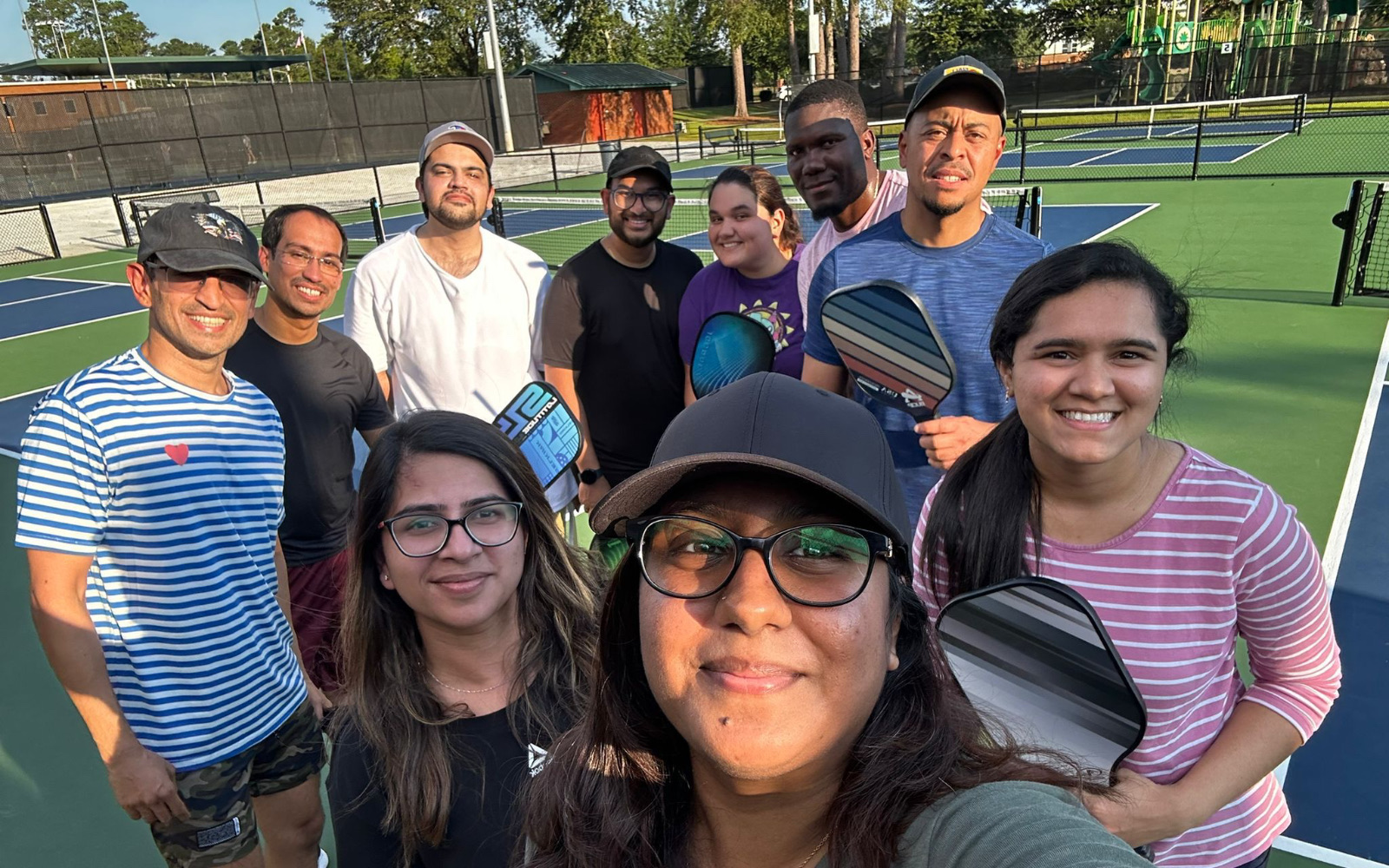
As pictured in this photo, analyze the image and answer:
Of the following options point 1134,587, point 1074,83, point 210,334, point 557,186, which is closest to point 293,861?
point 210,334

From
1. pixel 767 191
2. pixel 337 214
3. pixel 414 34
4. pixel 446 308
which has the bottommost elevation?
pixel 337 214

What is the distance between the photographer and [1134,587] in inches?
78.4

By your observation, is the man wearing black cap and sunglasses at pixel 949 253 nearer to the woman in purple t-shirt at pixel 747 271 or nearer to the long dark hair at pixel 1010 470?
the long dark hair at pixel 1010 470

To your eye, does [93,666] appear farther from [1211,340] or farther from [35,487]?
[1211,340]

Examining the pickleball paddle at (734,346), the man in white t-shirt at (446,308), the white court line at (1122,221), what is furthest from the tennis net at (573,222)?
the pickleball paddle at (734,346)

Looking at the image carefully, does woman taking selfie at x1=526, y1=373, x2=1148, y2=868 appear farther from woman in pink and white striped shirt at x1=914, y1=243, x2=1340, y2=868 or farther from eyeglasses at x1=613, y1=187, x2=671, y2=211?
eyeglasses at x1=613, y1=187, x2=671, y2=211

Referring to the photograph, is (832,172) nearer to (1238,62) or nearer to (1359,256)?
(1359,256)

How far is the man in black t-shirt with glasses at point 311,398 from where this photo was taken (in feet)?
12.4

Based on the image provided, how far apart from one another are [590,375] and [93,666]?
101 inches

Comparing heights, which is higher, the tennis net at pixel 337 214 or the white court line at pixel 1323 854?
Result: the tennis net at pixel 337 214

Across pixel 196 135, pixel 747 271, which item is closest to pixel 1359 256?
pixel 747 271

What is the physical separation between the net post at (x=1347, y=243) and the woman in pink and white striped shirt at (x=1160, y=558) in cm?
1000

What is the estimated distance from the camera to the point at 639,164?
15.2 feet

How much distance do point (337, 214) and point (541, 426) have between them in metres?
25.9
